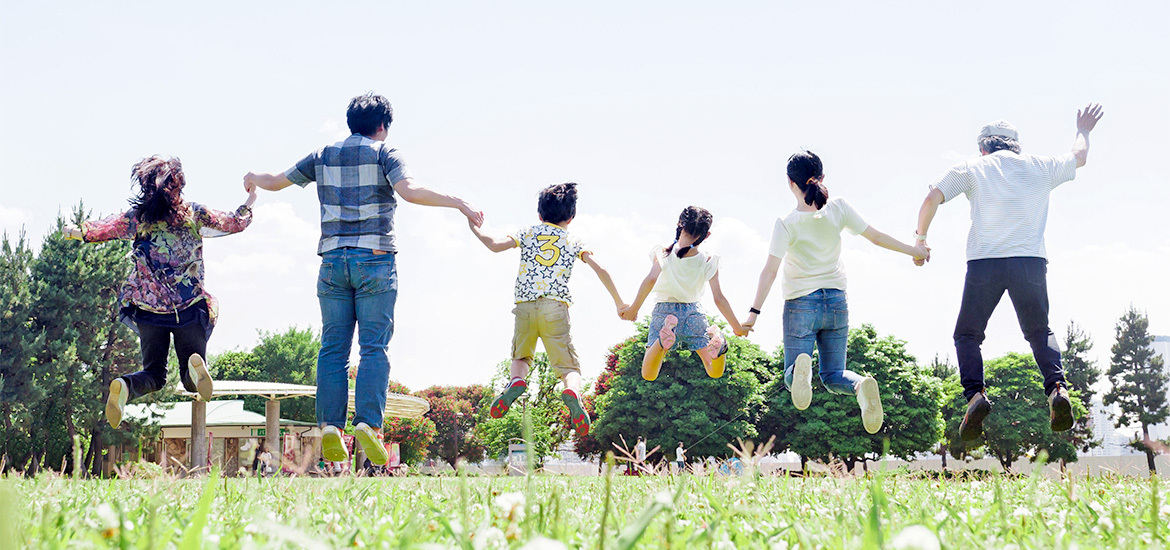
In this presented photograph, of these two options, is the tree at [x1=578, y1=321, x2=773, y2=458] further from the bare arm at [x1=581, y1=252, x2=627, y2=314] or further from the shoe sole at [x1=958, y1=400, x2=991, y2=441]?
the shoe sole at [x1=958, y1=400, x2=991, y2=441]

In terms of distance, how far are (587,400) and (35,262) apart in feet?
111

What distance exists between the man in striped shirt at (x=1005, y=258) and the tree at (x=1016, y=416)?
154ft

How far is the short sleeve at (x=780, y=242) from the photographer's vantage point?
7641mm

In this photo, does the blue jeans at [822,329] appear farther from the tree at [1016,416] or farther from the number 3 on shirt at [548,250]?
the tree at [1016,416]

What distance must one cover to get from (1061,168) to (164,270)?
24.5 ft

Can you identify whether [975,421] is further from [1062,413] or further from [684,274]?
[684,274]

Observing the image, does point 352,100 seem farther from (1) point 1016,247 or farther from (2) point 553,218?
(1) point 1016,247

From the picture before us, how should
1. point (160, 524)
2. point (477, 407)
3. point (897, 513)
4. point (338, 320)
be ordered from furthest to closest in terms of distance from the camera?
point (477, 407) → point (338, 320) → point (897, 513) → point (160, 524)

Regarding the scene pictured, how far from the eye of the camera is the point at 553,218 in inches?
335

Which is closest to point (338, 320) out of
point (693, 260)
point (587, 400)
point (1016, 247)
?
point (693, 260)

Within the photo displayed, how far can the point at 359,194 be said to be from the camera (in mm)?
6371

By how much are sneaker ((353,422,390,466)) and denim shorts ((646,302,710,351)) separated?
3.28 m

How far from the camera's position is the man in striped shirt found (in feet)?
23.0

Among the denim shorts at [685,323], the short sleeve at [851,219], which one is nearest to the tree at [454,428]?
the denim shorts at [685,323]
